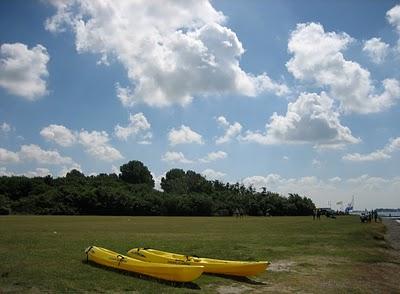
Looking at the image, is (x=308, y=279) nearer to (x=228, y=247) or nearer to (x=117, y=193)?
(x=228, y=247)

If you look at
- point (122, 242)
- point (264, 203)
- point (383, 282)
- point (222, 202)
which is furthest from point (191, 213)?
point (383, 282)

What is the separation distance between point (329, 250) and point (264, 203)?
93.4 m

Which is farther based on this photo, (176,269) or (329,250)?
(329,250)

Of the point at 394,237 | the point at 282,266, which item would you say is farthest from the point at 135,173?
the point at 282,266

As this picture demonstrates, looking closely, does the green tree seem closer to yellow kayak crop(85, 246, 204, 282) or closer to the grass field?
the grass field

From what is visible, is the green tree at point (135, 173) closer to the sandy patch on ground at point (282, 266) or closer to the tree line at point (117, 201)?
the tree line at point (117, 201)

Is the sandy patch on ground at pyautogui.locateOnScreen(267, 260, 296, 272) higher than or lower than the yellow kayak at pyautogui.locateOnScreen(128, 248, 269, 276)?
lower

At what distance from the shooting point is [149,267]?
51.2ft

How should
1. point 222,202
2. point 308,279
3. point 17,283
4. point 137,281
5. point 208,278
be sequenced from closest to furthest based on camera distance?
point 17,283 → point 137,281 → point 208,278 → point 308,279 → point 222,202

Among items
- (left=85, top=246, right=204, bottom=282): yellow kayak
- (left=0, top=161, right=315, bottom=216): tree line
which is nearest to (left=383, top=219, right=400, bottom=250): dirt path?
(left=85, top=246, right=204, bottom=282): yellow kayak

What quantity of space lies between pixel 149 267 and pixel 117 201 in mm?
83697

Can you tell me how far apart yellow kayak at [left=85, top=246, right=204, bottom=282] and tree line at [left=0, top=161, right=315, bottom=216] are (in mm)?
77156

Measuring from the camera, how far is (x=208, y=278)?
52.7 feet

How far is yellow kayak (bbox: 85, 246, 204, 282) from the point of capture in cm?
1459
